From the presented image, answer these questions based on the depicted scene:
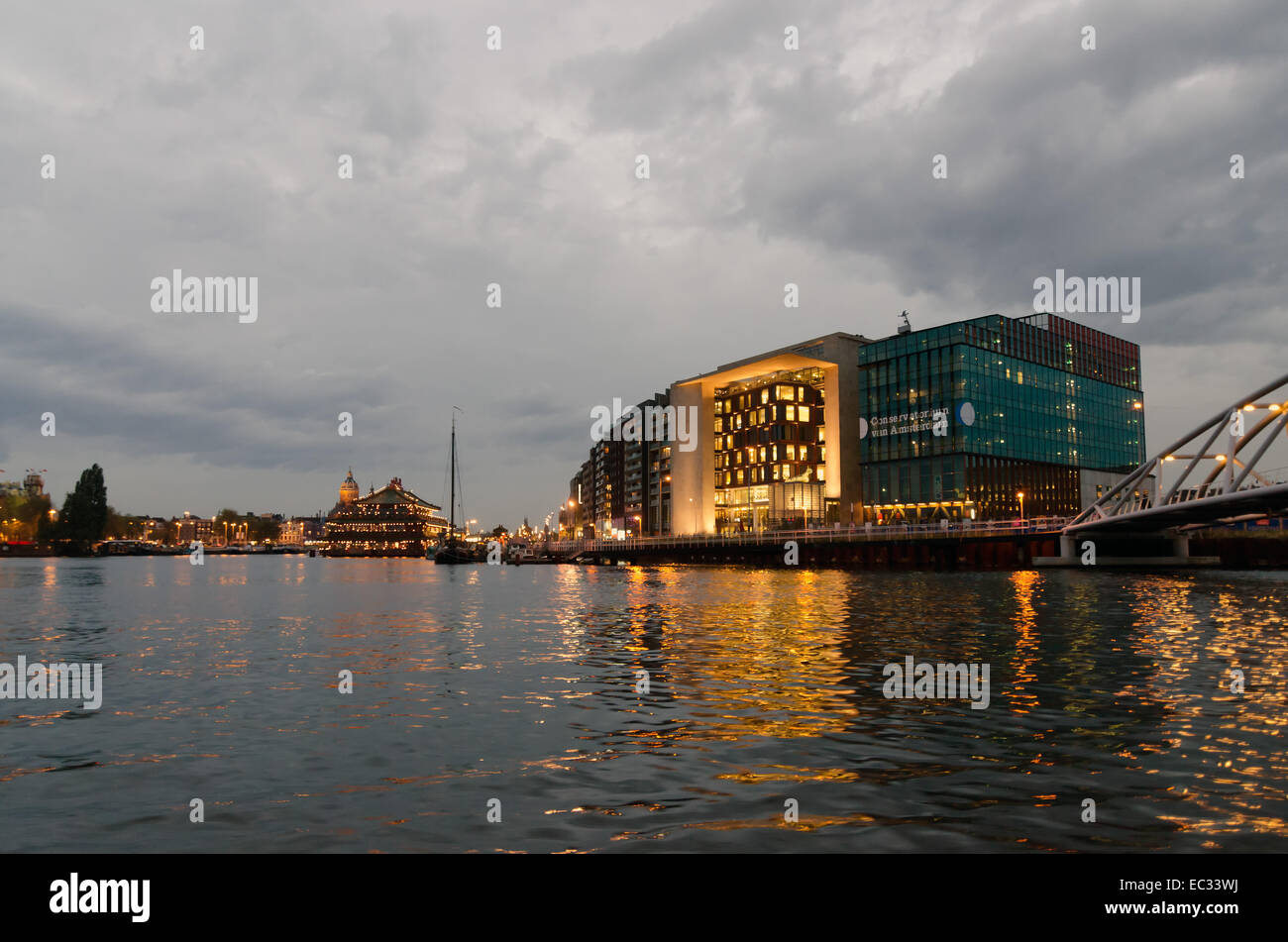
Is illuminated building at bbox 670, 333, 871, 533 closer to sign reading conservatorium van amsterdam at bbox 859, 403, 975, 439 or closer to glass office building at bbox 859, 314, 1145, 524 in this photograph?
glass office building at bbox 859, 314, 1145, 524

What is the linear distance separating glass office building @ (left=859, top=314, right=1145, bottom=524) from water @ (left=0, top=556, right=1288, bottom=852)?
103 m

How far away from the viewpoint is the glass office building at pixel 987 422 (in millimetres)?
130000

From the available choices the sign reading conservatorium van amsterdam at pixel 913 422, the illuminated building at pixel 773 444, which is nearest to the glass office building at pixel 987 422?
the sign reading conservatorium van amsterdam at pixel 913 422

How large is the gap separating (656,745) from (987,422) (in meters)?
130

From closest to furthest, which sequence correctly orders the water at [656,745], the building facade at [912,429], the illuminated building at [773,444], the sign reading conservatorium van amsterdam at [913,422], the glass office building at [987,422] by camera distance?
the water at [656,745] < the sign reading conservatorium van amsterdam at [913,422] < the glass office building at [987,422] < the building facade at [912,429] < the illuminated building at [773,444]

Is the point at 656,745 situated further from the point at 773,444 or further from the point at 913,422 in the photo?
the point at 773,444

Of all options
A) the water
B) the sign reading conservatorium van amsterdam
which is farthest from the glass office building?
the water

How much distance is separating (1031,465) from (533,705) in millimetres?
137534

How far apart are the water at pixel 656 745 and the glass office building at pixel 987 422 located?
338ft

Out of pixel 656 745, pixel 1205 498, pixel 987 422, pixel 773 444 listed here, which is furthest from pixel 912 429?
pixel 656 745

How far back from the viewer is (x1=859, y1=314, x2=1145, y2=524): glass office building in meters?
130

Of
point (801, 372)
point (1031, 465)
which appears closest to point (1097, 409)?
point (1031, 465)

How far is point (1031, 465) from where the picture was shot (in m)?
138

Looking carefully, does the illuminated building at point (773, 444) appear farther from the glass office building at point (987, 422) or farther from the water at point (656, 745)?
the water at point (656, 745)
